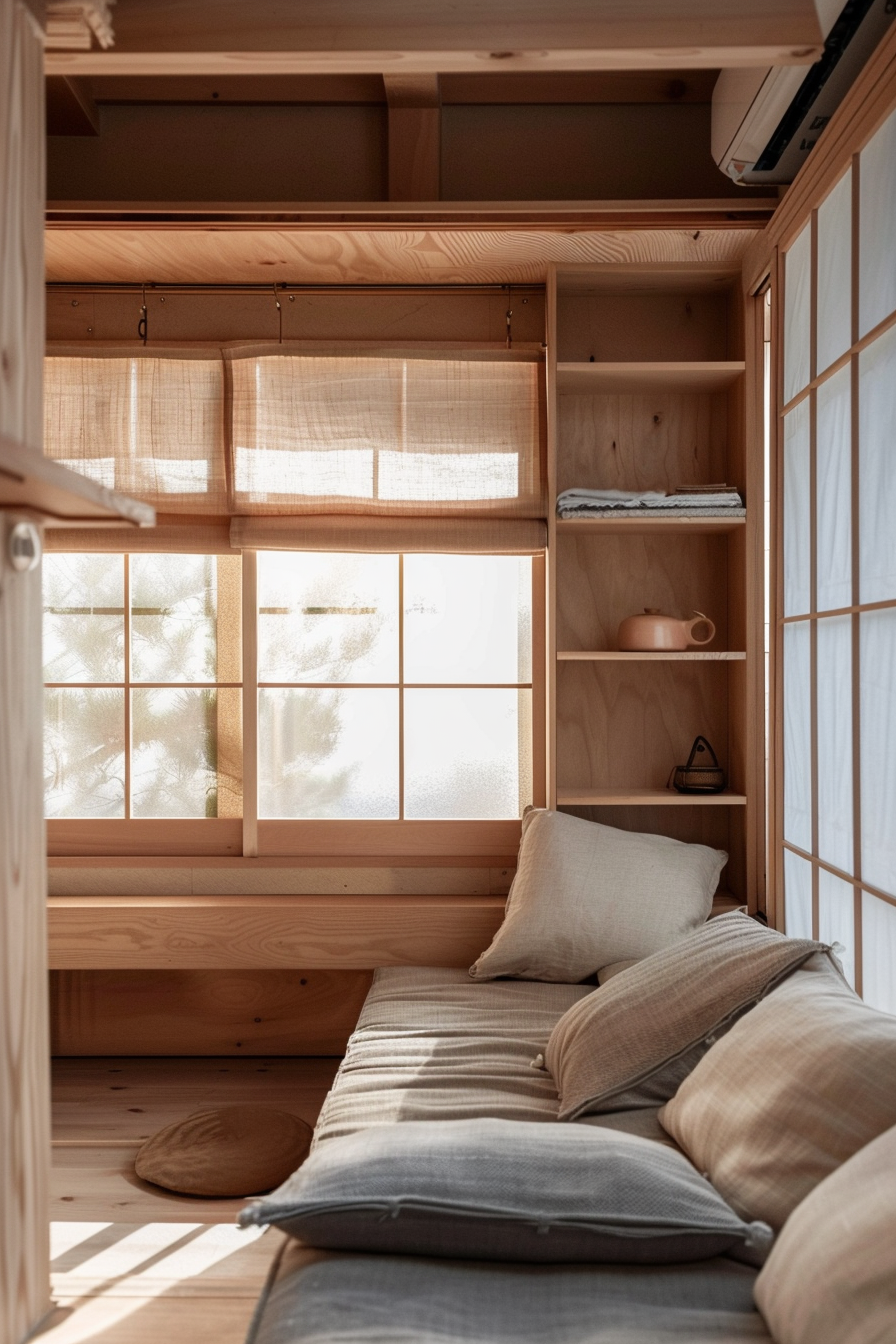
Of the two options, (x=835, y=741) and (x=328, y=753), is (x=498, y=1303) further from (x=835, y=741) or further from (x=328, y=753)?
(x=328, y=753)

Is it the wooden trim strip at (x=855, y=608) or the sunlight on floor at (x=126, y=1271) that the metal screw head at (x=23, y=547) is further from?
the wooden trim strip at (x=855, y=608)

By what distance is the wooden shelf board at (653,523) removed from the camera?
10.9 ft

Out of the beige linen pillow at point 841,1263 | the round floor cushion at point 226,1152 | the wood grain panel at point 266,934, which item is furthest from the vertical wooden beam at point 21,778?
the wood grain panel at point 266,934

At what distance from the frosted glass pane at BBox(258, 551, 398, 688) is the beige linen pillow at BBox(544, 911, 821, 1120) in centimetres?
168

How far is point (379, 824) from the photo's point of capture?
3641mm

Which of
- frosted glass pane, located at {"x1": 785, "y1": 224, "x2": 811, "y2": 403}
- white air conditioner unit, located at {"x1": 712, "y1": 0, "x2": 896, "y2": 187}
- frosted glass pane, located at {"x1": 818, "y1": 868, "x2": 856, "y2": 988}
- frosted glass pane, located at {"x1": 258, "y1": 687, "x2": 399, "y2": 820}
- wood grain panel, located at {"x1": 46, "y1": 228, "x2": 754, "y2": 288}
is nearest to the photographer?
white air conditioner unit, located at {"x1": 712, "y1": 0, "x2": 896, "y2": 187}

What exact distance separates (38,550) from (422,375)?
7.66 feet

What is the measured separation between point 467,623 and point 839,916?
1.60 metres

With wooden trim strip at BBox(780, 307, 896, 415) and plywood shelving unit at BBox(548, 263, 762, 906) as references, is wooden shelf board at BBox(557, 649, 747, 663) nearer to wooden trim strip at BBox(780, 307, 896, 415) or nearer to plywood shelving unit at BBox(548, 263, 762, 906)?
plywood shelving unit at BBox(548, 263, 762, 906)

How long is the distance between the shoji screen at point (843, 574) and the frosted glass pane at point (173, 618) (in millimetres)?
1830

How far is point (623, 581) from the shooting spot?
3654 millimetres

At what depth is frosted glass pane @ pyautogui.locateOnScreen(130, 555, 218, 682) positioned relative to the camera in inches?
145

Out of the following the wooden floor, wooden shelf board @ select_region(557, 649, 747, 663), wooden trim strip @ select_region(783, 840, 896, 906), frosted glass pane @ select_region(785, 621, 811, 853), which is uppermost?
wooden shelf board @ select_region(557, 649, 747, 663)

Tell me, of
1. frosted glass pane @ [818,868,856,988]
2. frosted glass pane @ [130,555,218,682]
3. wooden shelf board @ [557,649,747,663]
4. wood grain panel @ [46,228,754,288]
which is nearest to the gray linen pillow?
frosted glass pane @ [818,868,856,988]
